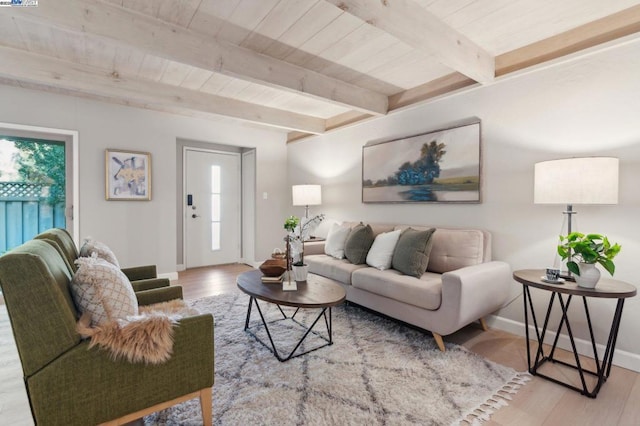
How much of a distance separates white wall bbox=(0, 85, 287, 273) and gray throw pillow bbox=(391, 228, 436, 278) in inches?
127

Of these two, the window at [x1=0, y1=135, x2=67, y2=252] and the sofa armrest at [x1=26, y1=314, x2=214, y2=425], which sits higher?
the window at [x1=0, y1=135, x2=67, y2=252]

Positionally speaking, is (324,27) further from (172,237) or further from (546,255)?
(172,237)

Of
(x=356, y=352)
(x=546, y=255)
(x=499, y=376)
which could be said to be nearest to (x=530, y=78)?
(x=546, y=255)

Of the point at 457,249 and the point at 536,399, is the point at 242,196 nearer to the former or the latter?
the point at 457,249

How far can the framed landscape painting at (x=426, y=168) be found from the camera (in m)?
2.88

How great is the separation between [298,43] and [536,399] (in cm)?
283

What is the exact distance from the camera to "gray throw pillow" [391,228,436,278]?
2594 mm

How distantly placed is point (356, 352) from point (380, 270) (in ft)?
2.56

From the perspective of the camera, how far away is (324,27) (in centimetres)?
218

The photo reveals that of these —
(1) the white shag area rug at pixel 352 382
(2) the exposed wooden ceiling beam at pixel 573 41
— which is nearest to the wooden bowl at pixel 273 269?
(1) the white shag area rug at pixel 352 382

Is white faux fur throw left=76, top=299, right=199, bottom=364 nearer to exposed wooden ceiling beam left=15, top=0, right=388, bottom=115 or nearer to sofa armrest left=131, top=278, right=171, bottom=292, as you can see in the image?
sofa armrest left=131, top=278, right=171, bottom=292

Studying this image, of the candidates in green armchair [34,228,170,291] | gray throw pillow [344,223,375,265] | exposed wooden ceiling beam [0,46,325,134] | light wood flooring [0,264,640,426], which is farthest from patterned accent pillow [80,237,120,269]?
gray throw pillow [344,223,375,265]

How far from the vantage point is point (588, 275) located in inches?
70.2

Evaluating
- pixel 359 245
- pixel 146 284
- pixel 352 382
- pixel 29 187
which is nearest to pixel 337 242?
pixel 359 245
